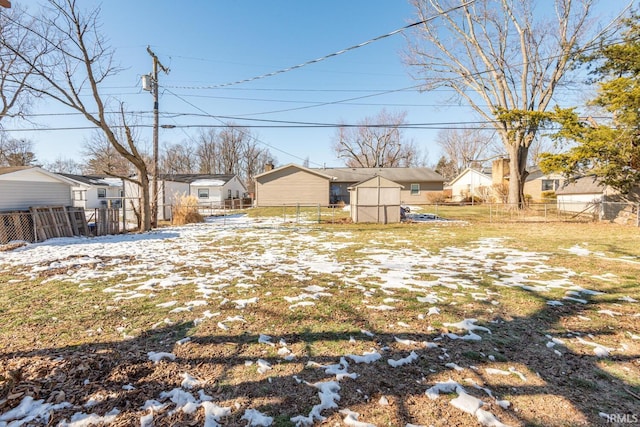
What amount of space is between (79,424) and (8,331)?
245 cm

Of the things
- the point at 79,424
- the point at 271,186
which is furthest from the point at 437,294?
the point at 271,186

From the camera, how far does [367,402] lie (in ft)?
7.52

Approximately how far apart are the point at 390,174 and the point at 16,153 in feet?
142

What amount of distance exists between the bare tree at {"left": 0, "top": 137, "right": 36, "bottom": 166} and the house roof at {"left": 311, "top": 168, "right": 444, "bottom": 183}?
34452 mm

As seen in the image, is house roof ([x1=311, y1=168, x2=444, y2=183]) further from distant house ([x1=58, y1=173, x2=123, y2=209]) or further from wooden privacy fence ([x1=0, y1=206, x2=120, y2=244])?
wooden privacy fence ([x1=0, y1=206, x2=120, y2=244])

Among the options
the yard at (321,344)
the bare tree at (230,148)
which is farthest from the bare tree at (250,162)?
the yard at (321,344)

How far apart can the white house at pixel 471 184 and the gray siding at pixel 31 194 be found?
33758 millimetres

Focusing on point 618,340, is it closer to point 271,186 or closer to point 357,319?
point 357,319

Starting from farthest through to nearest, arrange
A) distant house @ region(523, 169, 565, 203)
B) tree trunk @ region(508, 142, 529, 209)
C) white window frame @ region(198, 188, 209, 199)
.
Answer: distant house @ region(523, 169, 565, 203) → white window frame @ region(198, 188, 209, 199) → tree trunk @ region(508, 142, 529, 209)

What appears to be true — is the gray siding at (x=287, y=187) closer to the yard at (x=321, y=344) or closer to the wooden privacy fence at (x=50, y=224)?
the wooden privacy fence at (x=50, y=224)

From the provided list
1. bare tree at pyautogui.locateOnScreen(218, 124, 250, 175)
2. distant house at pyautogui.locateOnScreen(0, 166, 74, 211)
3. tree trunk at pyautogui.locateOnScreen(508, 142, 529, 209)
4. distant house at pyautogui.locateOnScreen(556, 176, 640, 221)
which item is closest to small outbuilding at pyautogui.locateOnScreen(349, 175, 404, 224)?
tree trunk at pyautogui.locateOnScreen(508, 142, 529, 209)

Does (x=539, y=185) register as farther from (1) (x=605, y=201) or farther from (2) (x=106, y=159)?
(2) (x=106, y=159)

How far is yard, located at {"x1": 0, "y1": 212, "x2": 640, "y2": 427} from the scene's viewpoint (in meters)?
2.21

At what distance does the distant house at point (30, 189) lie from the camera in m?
10.9
